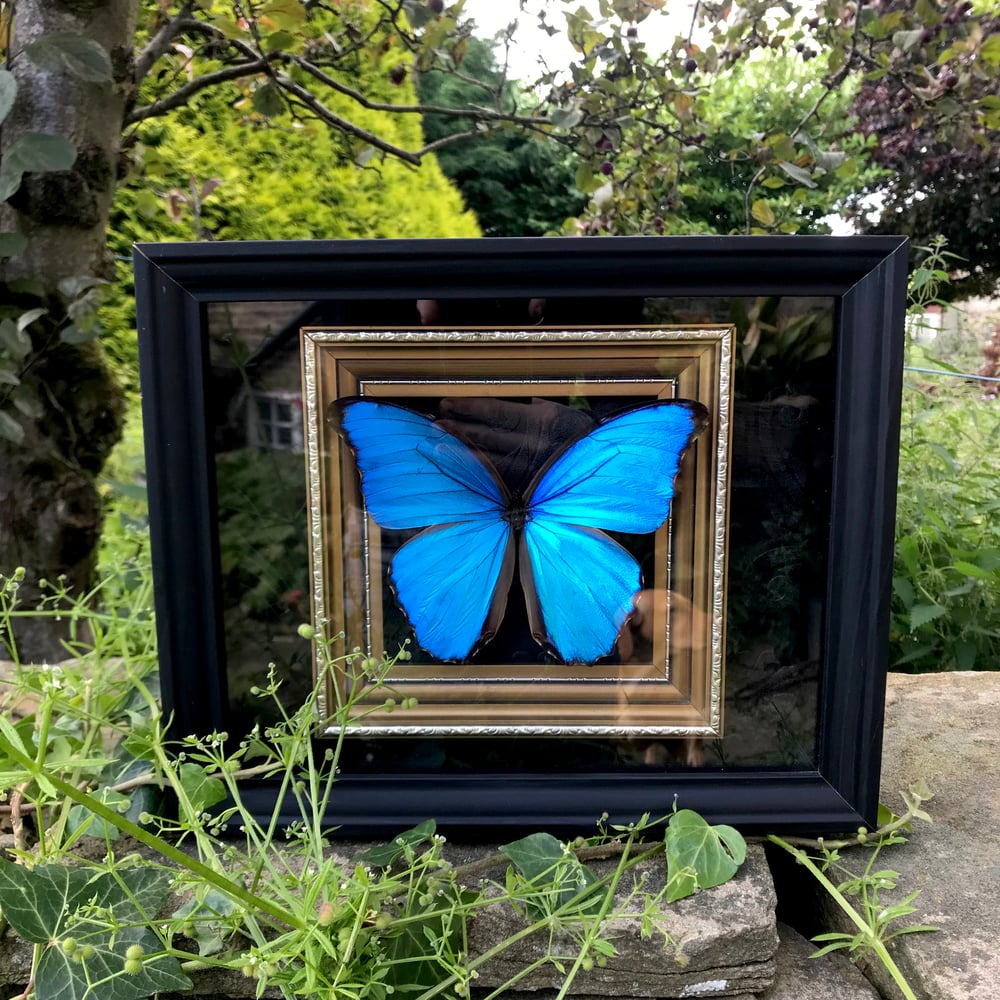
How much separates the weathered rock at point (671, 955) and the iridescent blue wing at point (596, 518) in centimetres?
20

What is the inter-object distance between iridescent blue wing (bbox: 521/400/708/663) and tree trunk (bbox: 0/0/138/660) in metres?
0.66

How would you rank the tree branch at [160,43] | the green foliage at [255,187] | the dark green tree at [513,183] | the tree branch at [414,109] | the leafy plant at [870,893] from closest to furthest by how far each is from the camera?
the leafy plant at [870,893] → the tree branch at [160,43] → the tree branch at [414,109] → the green foliage at [255,187] → the dark green tree at [513,183]

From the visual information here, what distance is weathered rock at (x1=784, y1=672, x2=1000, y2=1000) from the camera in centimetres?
49

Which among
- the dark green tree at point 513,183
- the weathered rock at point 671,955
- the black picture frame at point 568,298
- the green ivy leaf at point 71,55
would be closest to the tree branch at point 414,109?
the green ivy leaf at point 71,55

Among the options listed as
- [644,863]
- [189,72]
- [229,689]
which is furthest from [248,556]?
[189,72]

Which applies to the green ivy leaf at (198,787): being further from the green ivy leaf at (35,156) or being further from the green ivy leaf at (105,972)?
the green ivy leaf at (35,156)

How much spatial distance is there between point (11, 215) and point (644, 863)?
1.02 m

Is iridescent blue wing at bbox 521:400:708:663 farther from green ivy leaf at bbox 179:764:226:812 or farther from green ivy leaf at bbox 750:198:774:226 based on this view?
green ivy leaf at bbox 750:198:774:226

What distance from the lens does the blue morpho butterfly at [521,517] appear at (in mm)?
572

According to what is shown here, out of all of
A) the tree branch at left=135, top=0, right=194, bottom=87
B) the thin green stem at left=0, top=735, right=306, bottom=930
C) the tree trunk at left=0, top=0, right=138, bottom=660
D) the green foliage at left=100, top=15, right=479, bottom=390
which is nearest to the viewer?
the thin green stem at left=0, top=735, right=306, bottom=930

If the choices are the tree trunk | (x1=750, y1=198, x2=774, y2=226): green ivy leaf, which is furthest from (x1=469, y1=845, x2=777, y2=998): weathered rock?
(x1=750, y1=198, x2=774, y2=226): green ivy leaf

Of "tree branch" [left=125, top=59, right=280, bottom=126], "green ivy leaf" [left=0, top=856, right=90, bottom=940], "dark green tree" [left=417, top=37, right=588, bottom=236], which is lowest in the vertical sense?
"green ivy leaf" [left=0, top=856, right=90, bottom=940]

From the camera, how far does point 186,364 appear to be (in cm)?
57

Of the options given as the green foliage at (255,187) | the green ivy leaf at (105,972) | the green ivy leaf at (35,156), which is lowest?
the green ivy leaf at (105,972)
